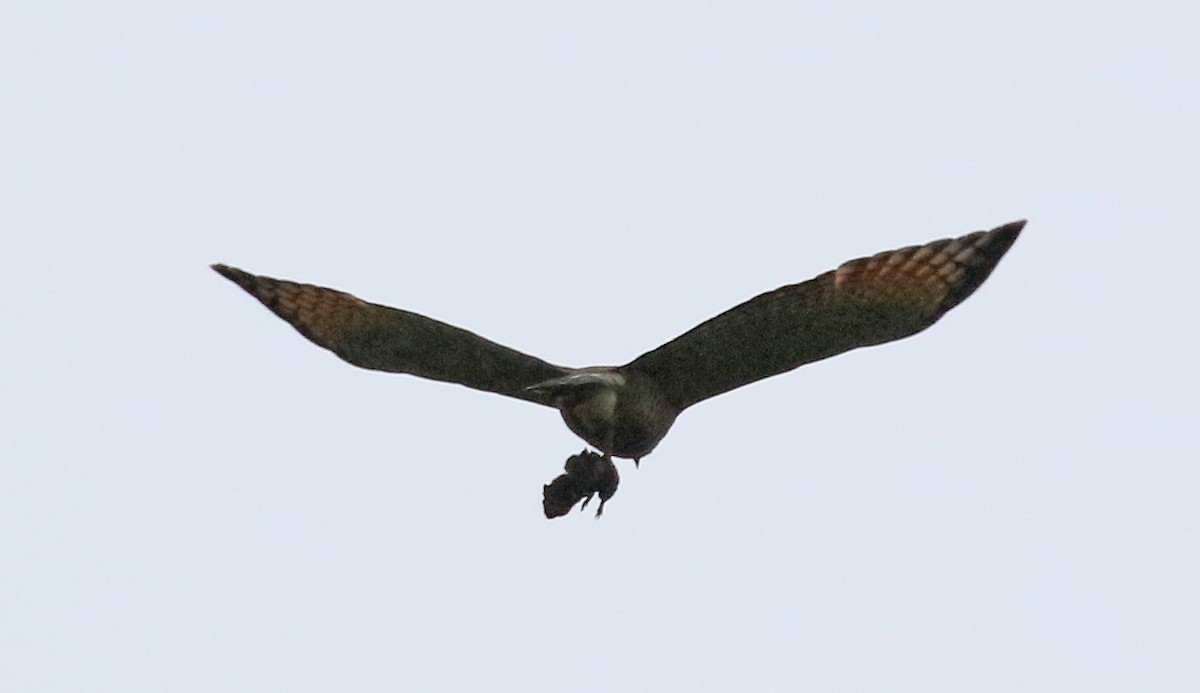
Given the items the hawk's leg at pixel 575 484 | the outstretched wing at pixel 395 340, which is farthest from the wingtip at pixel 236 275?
the hawk's leg at pixel 575 484

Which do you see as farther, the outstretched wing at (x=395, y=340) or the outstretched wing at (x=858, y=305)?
the outstretched wing at (x=395, y=340)

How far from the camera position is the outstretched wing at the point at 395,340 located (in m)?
11.3

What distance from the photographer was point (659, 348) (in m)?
11.0

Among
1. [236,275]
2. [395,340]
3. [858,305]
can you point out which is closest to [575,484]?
Result: [395,340]

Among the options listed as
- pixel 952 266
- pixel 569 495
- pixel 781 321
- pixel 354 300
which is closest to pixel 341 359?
pixel 354 300

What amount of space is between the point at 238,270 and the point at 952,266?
4.01 metres

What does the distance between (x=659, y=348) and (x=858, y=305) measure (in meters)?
1.09

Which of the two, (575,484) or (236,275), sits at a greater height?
(236,275)

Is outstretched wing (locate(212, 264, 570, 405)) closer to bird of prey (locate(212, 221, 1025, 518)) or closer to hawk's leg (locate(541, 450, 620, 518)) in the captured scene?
bird of prey (locate(212, 221, 1025, 518))

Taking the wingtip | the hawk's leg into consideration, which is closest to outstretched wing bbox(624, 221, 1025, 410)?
the hawk's leg

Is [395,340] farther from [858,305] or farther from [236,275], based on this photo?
[858,305]

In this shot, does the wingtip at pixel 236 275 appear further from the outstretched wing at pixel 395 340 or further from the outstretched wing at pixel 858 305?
the outstretched wing at pixel 858 305

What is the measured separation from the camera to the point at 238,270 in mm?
11609

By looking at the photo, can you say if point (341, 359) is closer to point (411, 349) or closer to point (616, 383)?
point (411, 349)
